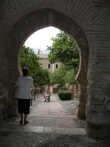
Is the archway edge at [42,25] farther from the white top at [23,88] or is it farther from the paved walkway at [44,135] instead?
the paved walkway at [44,135]

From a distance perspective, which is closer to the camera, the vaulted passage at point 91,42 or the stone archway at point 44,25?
the vaulted passage at point 91,42

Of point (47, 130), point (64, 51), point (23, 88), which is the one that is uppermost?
point (64, 51)

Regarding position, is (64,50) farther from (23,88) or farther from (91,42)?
(91,42)

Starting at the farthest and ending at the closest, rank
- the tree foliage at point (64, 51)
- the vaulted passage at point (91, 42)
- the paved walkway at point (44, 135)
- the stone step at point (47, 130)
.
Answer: the tree foliage at point (64, 51) → the stone step at point (47, 130) → the vaulted passage at point (91, 42) → the paved walkway at point (44, 135)

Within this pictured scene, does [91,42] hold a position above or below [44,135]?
above

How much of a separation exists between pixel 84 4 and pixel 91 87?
77.0 inches

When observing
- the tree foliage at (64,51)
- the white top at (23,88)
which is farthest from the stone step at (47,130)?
the tree foliage at (64,51)

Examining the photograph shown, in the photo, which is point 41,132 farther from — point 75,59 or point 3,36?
point 75,59

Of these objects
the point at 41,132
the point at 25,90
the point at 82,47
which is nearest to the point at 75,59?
the point at 82,47

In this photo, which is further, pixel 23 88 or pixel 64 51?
pixel 64 51

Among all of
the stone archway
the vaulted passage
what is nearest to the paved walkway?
the vaulted passage

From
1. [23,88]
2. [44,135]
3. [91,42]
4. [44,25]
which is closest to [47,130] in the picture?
[44,135]

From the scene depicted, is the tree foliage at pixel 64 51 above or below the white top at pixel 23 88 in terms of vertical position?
above

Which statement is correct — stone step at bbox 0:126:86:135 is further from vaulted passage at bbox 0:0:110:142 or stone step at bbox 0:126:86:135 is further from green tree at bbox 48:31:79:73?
green tree at bbox 48:31:79:73
